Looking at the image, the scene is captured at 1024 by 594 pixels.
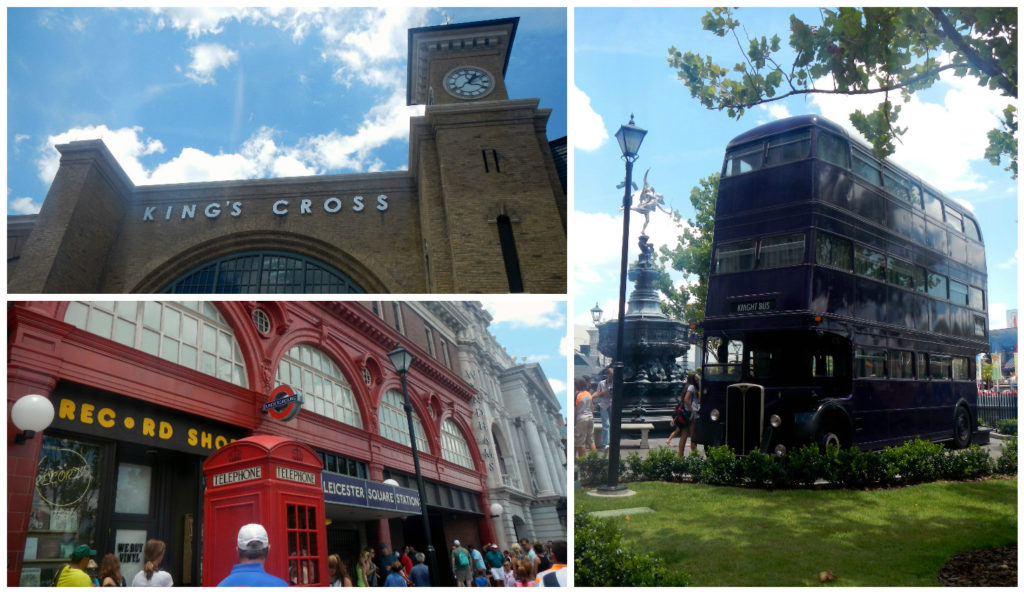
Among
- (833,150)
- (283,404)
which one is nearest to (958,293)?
(833,150)

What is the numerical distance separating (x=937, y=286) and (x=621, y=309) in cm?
329

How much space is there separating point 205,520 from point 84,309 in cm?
200

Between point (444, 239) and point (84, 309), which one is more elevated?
point (444, 239)

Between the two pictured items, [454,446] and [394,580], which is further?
[454,446]

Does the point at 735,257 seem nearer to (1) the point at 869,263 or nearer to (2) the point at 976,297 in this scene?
(1) the point at 869,263

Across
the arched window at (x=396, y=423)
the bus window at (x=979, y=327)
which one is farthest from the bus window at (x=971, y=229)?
the arched window at (x=396, y=423)

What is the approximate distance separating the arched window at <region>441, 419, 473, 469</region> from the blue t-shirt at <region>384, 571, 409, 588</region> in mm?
1726

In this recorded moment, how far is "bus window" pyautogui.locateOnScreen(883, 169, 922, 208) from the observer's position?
21.3ft

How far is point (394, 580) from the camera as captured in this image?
607 centimetres

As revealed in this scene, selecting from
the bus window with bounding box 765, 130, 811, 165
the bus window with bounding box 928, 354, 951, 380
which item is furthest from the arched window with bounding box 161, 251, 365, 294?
the bus window with bounding box 928, 354, 951, 380

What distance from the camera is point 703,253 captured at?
6.43 metres

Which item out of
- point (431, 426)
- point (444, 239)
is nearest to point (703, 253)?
point (431, 426)

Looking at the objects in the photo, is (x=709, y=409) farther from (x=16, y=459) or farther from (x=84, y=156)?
(x=84, y=156)

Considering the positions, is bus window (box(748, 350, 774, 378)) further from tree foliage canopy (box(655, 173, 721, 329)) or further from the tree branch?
the tree branch
